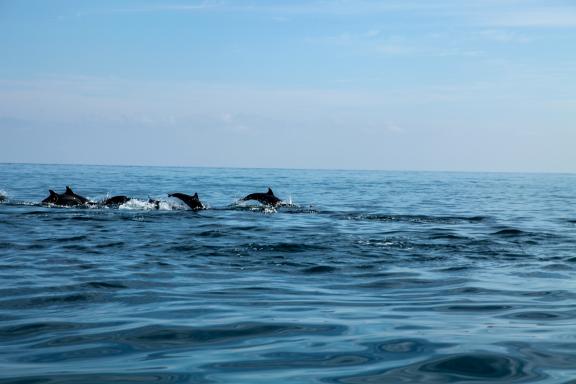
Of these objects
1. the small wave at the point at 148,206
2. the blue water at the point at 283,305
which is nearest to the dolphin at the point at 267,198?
the small wave at the point at 148,206

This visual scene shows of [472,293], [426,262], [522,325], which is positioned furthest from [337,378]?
[426,262]

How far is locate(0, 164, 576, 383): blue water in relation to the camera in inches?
281

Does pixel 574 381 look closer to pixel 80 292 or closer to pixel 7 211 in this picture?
pixel 80 292

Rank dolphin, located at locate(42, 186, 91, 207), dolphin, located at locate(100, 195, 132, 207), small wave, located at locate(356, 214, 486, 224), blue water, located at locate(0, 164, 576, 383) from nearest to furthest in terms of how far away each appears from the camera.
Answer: blue water, located at locate(0, 164, 576, 383)
small wave, located at locate(356, 214, 486, 224)
dolphin, located at locate(42, 186, 91, 207)
dolphin, located at locate(100, 195, 132, 207)

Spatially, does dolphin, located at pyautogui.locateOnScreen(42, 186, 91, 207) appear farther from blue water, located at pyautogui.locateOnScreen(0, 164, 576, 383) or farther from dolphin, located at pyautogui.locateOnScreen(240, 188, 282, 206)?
blue water, located at pyautogui.locateOnScreen(0, 164, 576, 383)

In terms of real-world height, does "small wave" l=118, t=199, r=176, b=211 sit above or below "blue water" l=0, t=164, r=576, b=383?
above

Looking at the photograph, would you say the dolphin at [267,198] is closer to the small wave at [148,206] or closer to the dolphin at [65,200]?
the small wave at [148,206]

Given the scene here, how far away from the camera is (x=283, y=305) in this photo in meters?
10.4

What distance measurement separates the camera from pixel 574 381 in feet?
22.0

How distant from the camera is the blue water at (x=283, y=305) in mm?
7137

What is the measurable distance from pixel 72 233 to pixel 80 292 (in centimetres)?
874

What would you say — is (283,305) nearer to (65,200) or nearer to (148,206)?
(148,206)

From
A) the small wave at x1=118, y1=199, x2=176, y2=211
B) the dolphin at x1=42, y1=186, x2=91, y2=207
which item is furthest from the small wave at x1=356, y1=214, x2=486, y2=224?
the dolphin at x1=42, y1=186, x2=91, y2=207

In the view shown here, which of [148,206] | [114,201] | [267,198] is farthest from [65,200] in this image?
[267,198]
